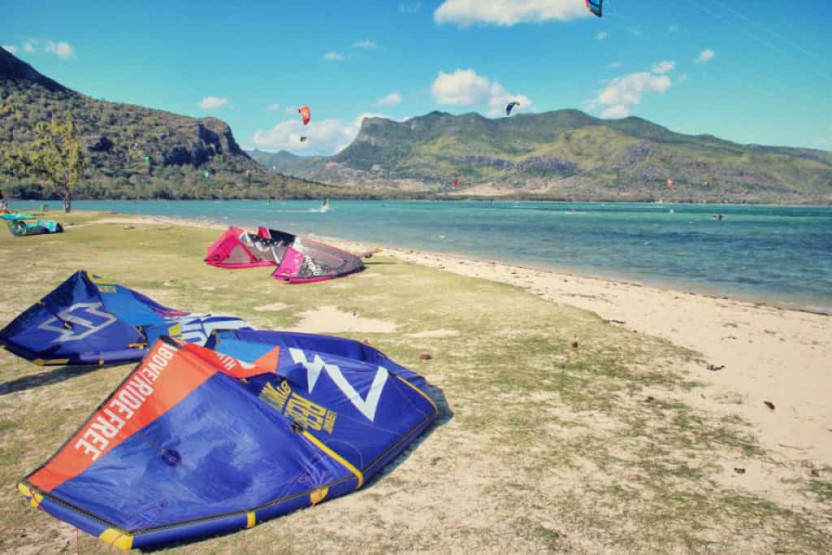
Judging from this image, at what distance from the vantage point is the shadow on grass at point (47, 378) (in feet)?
23.0

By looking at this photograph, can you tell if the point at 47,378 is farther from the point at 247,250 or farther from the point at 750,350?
the point at 750,350

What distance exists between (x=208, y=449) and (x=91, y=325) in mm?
5244

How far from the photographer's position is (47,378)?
7383 mm

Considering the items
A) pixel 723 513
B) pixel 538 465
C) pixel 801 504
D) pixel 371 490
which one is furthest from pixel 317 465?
pixel 801 504

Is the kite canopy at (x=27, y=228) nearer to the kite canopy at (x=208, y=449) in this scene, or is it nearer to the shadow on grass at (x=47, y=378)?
the shadow on grass at (x=47, y=378)

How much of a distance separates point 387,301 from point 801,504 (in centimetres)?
1034

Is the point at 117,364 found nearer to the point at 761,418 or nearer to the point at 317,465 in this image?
the point at 317,465

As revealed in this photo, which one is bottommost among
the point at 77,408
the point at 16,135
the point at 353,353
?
the point at 77,408

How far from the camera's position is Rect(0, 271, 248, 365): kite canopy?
25.3 feet

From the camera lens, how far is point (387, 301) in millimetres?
13766

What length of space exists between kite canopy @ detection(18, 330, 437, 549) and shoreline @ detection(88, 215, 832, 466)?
5096mm

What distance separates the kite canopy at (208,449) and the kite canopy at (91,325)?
A: 2674 millimetres

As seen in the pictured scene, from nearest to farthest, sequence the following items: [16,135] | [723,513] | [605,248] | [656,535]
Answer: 1. [656,535]
2. [723,513]
3. [605,248]
4. [16,135]

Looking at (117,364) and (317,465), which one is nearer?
(317,465)
